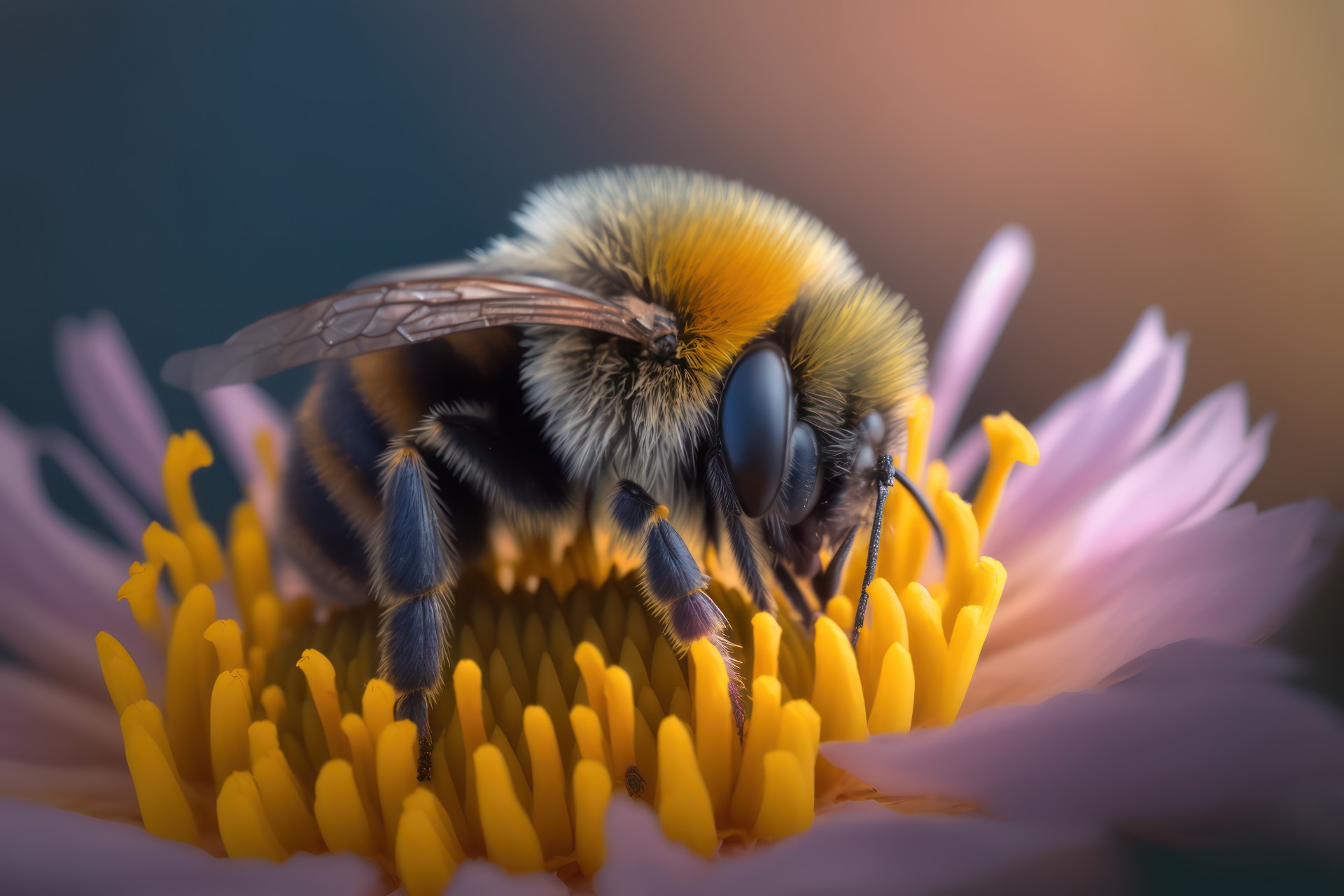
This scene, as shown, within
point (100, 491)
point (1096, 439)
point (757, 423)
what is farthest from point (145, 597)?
point (1096, 439)

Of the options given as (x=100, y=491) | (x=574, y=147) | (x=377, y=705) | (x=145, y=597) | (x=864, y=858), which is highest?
(x=574, y=147)

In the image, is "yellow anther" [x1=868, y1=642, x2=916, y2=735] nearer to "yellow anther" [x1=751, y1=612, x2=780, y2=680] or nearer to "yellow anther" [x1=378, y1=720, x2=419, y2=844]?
"yellow anther" [x1=751, y1=612, x2=780, y2=680]

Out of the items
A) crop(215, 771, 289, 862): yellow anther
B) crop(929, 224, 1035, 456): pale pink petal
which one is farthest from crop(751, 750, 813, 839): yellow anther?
crop(929, 224, 1035, 456): pale pink petal

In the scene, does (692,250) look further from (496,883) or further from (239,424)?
(239,424)

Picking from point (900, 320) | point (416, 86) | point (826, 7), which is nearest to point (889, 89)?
point (826, 7)

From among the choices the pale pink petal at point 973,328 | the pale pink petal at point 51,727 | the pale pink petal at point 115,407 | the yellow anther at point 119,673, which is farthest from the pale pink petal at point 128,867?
the pale pink petal at point 973,328

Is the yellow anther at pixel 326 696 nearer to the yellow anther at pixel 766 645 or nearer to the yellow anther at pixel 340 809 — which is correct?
the yellow anther at pixel 340 809
